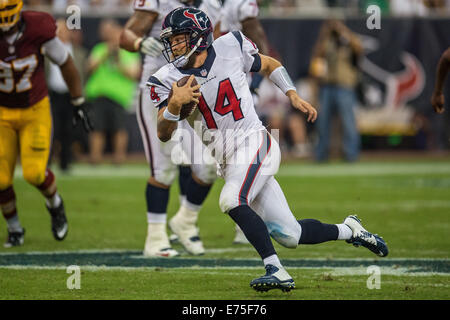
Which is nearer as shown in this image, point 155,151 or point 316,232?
point 316,232

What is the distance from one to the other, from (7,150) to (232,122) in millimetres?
2202

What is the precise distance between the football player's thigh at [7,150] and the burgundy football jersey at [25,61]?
0.58 ft

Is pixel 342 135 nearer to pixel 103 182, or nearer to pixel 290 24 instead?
pixel 290 24

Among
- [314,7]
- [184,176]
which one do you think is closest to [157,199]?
[184,176]

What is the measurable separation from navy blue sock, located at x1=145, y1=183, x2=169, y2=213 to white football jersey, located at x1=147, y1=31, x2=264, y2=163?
1339 mm

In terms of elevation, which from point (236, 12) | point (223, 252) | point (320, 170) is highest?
point (236, 12)

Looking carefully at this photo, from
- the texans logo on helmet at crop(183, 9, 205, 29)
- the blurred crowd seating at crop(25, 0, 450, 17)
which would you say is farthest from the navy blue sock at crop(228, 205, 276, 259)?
the blurred crowd seating at crop(25, 0, 450, 17)

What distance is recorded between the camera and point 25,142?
249 inches

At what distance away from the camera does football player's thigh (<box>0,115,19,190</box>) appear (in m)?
6.29

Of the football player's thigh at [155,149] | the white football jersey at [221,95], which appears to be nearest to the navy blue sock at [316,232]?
the white football jersey at [221,95]

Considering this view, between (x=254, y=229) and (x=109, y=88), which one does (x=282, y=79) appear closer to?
(x=254, y=229)

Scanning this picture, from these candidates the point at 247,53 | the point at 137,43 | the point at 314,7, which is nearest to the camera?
the point at 247,53

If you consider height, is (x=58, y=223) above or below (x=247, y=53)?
below

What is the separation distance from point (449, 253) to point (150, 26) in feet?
8.58
